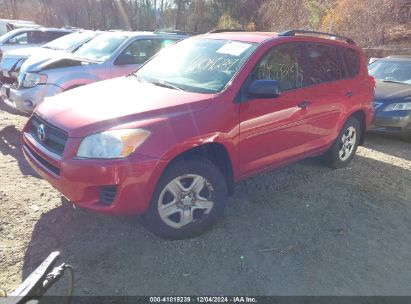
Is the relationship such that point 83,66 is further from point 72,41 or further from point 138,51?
point 72,41

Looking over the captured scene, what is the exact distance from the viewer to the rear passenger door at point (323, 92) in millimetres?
4414

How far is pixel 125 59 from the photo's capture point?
7004 millimetres

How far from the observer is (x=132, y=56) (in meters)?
7.11

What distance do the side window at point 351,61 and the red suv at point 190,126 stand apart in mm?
216

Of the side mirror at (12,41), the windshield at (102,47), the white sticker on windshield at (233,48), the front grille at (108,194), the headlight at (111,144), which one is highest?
the white sticker on windshield at (233,48)

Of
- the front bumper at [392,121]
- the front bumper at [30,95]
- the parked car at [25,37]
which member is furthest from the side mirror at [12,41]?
the front bumper at [392,121]

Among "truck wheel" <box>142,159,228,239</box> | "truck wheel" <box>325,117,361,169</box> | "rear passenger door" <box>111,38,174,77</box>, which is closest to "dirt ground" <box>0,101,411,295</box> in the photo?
"truck wheel" <box>142,159,228,239</box>

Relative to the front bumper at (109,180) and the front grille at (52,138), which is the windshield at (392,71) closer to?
the front bumper at (109,180)

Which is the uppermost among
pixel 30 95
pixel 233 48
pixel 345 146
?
pixel 233 48

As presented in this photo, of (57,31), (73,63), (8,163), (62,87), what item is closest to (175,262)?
(8,163)

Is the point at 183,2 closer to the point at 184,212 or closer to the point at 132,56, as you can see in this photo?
the point at 132,56

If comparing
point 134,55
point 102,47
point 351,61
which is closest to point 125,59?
point 134,55

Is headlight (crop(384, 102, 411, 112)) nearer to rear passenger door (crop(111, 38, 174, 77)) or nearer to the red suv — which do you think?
the red suv

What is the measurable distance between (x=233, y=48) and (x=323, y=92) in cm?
123
